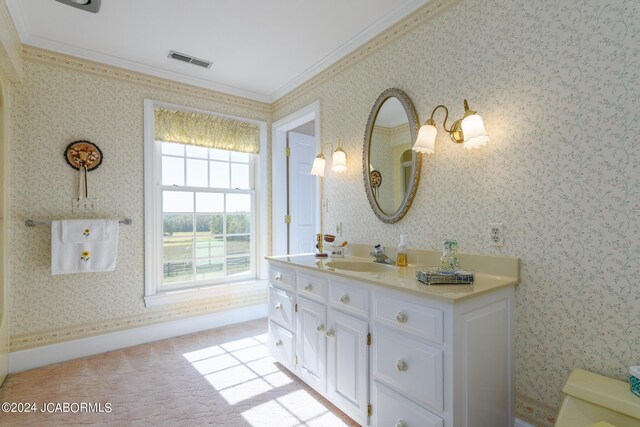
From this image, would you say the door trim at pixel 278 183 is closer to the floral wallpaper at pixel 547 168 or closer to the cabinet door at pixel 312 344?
the cabinet door at pixel 312 344

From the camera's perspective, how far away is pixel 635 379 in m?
1.21

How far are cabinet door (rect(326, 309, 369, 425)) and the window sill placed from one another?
188 cm

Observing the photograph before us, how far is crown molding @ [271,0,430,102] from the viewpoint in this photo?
2215mm

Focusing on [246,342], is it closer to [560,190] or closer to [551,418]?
[551,418]

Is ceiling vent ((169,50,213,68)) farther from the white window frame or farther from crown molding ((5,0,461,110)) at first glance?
the white window frame

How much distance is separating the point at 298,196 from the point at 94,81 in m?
2.23

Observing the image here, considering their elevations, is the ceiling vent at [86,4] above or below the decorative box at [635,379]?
above

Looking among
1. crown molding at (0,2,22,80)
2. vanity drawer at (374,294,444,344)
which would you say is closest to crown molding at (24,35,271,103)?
crown molding at (0,2,22,80)

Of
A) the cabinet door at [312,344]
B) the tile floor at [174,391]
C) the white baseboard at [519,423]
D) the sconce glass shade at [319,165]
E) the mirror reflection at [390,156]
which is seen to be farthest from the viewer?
the sconce glass shade at [319,165]

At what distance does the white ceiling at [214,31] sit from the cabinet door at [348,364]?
82.0 inches

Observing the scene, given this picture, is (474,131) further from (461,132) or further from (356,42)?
(356,42)

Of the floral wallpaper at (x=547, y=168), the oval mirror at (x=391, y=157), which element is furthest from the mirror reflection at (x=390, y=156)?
the floral wallpaper at (x=547, y=168)

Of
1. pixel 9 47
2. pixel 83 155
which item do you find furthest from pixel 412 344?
pixel 9 47

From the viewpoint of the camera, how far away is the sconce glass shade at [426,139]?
6.49 feet
